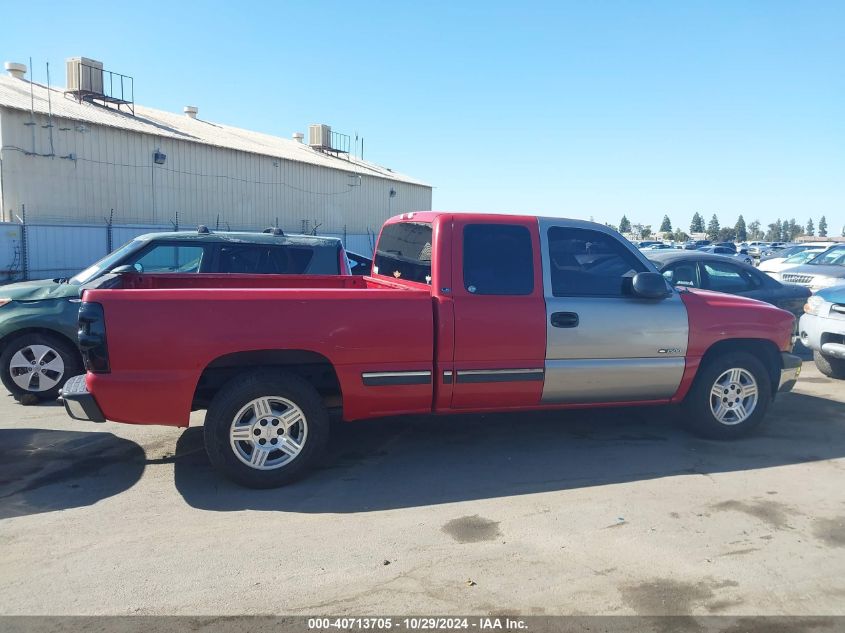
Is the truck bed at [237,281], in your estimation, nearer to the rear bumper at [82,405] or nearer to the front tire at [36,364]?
the rear bumper at [82,405]

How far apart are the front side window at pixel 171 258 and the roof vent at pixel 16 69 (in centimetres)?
2014

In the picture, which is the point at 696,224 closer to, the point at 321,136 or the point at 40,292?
the point at 321,136

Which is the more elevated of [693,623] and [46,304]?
[46,304]

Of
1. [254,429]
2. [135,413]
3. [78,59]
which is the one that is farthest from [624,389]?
[78,59]

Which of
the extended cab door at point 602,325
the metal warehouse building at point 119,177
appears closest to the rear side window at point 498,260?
the extended cab door at point 602,325

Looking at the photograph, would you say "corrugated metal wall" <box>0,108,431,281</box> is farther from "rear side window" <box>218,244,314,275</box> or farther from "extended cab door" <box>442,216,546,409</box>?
"extended cab door" <box>442,216,546,409</box>

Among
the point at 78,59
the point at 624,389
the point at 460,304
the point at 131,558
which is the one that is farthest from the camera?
the point at 78,59

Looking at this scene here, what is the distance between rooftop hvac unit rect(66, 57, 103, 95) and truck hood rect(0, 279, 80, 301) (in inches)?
788

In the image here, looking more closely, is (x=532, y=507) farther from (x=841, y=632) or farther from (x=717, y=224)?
(x=717, y=224)

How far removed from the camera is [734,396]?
5.92 meters

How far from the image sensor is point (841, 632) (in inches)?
124

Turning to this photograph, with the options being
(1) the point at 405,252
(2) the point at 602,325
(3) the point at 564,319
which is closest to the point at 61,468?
(1) the point at 405,252

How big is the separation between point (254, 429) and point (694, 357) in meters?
3.64

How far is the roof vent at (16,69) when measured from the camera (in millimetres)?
23000
